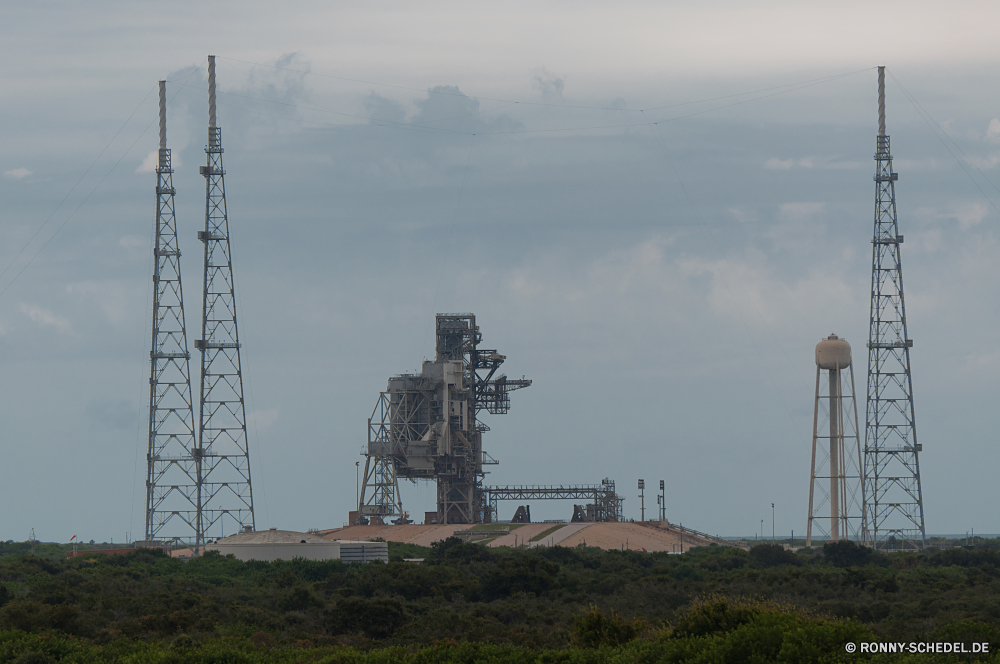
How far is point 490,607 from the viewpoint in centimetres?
4969

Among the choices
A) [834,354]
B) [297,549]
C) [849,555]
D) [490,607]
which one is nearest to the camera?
[490,607]

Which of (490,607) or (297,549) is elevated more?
(297,549)

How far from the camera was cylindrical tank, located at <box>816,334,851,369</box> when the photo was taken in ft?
249

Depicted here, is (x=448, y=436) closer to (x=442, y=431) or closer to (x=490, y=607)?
(x=442, y=431)

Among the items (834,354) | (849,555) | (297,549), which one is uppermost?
(834,354)

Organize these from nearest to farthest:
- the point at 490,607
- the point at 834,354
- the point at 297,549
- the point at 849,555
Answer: the point at 490,607
the point at 297,549
the point at 849,555
the point at 834,354

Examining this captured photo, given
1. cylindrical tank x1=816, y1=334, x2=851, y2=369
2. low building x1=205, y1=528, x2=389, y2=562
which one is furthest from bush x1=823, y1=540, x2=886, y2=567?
low building x1=205, y1=528, x2=389, y2=562

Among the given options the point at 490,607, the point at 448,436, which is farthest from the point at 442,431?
the point at 490,607

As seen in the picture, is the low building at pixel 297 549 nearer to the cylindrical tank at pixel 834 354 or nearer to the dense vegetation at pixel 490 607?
the dense vegetation at pixel 490 607

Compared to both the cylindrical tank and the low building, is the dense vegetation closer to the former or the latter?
the low building

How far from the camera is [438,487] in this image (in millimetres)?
96438

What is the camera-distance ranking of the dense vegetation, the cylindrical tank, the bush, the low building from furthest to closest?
the cylindrical tank → the bush → the low building → the dense vegetation

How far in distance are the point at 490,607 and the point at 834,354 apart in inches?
1373

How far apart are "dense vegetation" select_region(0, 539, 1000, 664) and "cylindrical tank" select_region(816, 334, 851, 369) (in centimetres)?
1109
